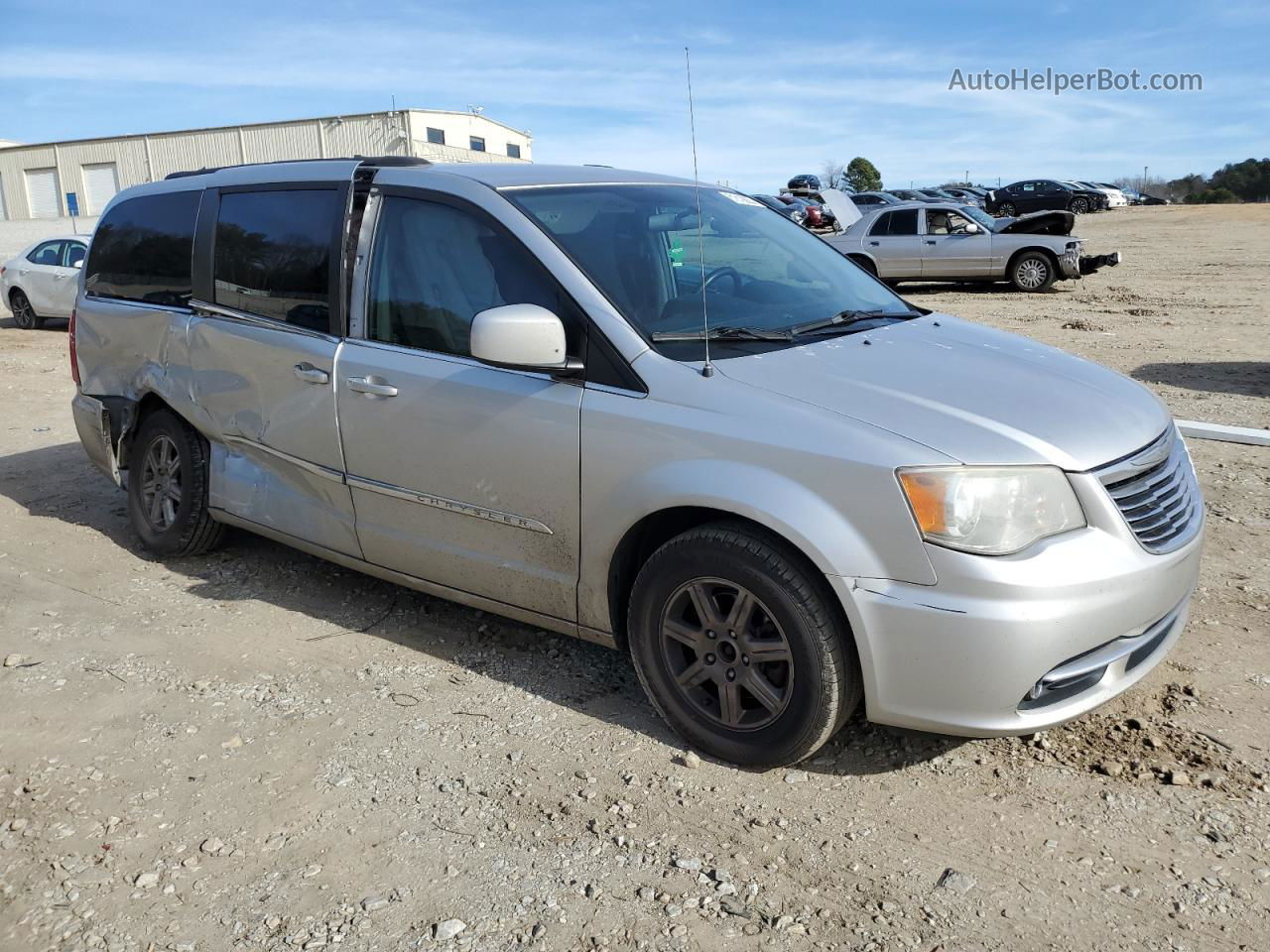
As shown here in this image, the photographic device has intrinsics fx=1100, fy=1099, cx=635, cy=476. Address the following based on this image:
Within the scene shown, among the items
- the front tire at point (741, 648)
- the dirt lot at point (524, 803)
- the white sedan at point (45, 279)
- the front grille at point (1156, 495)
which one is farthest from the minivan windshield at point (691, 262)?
the white sedan at point (45, 279)

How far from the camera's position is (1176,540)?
3307 millimetres

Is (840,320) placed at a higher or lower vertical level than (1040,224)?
lower

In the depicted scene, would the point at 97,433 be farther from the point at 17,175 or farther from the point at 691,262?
the point at 17,175

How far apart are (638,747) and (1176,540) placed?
1.78 m

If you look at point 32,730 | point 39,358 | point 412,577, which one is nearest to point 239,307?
point 412,577

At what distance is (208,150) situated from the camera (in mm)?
47625

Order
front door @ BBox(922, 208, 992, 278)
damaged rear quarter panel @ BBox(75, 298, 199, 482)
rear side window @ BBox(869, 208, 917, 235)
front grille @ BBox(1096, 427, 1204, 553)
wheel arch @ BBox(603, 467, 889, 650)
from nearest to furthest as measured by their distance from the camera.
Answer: wheel arch @ BBox(603, 467, 889, 650), front grille @ BBox(1096, 427, 1204, 553), damaged rear quarter panel @ BBox(75, 298, 199, 482), front door @ BBox(922, 208, 992, 278), rear side window @ BBox(869, 208, 917, 235)

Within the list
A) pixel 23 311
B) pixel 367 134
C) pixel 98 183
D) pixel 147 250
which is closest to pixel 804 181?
pixel 367 134

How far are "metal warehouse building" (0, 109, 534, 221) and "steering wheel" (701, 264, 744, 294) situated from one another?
128ft

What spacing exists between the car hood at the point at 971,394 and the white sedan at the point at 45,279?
622 inches

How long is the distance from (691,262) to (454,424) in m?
1.05

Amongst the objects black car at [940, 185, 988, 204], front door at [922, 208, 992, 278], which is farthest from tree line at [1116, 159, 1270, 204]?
front door at [922, 208, 992, 278]

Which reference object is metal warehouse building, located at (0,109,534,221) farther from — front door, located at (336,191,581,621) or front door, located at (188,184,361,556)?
front door, located at (336,191,581,621)

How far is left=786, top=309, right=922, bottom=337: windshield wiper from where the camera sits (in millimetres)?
3869
